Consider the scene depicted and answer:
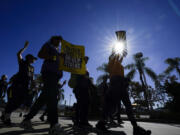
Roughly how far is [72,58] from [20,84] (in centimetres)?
143

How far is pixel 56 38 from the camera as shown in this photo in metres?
2.57

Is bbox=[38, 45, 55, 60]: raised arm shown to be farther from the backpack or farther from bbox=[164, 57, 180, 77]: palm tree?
bbox=[164, 57, 180, 77]: palm tree

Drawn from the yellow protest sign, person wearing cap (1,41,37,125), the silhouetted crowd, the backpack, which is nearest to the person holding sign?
the silhouetted crowd

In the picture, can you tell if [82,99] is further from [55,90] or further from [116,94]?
[55,90]

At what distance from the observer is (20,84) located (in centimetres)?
321

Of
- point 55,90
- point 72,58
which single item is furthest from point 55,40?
point 55,90

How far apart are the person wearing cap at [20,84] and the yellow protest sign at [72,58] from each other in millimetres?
1121

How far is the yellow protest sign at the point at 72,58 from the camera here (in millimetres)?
2770

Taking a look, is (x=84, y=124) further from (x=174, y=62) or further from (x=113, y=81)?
(x=174, y=62)

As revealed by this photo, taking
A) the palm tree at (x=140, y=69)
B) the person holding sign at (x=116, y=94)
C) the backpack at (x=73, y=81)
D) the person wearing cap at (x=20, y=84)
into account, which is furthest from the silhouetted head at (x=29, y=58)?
the palm tree at (x=140, y=69)

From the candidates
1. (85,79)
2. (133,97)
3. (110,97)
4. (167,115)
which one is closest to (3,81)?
(85,79)

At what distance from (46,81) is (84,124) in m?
1.78

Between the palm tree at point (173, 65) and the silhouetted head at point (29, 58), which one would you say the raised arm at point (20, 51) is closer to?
the silhouetted head at point (29, 58)

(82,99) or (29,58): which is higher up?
(29,58)
